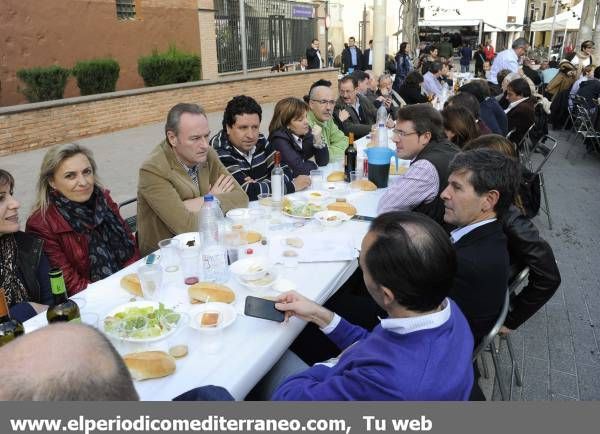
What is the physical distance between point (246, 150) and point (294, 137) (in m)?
0.69

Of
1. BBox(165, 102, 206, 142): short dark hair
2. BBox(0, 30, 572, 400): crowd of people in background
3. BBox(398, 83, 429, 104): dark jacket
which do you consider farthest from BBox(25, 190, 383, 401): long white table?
BBox(398, 83, 429, 104): dark jacket

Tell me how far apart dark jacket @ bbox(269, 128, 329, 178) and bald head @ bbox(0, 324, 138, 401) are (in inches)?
136

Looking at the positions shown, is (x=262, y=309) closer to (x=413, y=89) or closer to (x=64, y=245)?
(x=64, y=245)

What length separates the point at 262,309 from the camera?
6.56ft

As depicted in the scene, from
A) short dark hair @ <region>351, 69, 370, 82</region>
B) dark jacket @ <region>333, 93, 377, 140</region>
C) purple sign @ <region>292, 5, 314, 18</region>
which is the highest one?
purple sign @ <region>292, 5, 314, 18</region>

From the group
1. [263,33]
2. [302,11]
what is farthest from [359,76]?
[302,11]

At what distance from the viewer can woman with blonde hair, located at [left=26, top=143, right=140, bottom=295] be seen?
2.67 m

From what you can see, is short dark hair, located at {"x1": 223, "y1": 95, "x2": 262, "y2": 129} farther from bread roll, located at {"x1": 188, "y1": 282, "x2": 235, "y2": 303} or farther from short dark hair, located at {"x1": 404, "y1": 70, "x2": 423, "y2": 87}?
short dark hair, located at {"x1": 404, "y1": 70, "x2": 423, "y2": 87}

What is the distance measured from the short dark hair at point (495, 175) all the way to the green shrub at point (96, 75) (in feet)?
34.5

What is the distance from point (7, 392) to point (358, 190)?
10.6ft

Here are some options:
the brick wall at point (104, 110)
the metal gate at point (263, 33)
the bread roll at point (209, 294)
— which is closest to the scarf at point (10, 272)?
the bread roll at point (209, 294)

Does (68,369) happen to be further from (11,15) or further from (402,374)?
(11,15)

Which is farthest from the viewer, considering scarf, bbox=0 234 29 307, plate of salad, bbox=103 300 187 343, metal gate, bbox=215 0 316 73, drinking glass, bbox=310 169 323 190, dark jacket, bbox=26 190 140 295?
metal gate, bbox=215 0 316 73

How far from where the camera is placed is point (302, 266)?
2525 mm
